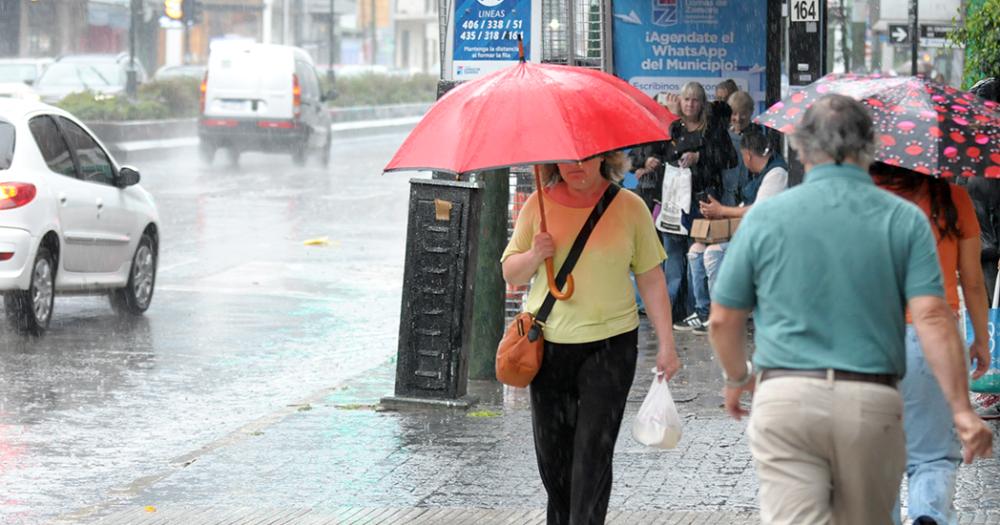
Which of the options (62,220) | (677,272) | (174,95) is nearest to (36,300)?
(62,220)

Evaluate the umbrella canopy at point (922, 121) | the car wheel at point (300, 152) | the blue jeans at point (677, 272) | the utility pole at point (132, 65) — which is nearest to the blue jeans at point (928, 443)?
the umbrella canopy at point (922, 121)

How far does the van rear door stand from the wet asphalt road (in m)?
Result: 9.22

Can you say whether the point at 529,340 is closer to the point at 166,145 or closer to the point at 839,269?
the point at 839,269

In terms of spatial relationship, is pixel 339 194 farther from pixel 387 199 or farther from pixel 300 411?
pixel 300 411

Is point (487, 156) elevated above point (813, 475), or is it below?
above

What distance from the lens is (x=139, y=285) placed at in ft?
46.1

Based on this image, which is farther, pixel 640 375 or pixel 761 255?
pixel 640 375

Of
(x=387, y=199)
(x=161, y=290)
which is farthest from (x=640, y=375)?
(x=387, y=199)

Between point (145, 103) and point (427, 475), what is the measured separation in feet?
99.1

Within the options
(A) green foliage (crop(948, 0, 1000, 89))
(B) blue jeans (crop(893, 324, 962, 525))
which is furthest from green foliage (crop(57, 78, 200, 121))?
(B) blue jeans (crop(893, 324, 962, 525))

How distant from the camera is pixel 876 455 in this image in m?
4.37

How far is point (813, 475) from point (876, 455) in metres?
0.17

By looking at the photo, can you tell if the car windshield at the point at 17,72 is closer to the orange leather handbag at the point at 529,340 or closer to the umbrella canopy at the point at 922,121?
the orange leather handbag at the point at 529,340

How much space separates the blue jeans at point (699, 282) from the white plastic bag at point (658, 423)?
6.42m
